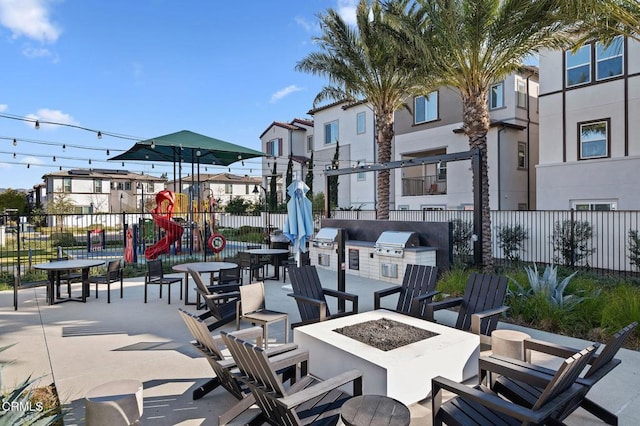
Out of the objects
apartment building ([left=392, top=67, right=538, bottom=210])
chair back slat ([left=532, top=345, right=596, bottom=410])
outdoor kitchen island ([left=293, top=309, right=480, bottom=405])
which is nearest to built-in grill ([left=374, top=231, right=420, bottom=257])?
outdoor kitchen island ([left=293, top=309, right=480, bottom=405])

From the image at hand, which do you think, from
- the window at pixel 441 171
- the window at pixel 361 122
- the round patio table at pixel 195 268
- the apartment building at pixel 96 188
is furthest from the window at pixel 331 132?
the apartment building at pixel 96 188

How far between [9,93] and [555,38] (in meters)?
18.2

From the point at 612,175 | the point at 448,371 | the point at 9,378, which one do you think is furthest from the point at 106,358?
the point at 612,175

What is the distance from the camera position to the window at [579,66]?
14000mm

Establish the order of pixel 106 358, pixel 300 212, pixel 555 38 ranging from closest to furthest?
1. pixel 106 358
2. pixel 300 212
3. pixel 555 38

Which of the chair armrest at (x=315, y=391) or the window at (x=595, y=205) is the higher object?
the window at (x=595, y=205)

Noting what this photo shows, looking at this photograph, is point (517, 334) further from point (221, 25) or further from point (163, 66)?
point (163, 66)

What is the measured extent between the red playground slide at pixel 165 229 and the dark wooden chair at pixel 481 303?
35.9 ft

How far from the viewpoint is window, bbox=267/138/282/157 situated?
31.8m

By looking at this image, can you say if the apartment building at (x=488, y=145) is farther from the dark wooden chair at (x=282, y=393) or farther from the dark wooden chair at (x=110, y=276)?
the dark wooden chair at (x=282, y=393)

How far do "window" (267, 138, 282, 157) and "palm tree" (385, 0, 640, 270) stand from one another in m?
21.0

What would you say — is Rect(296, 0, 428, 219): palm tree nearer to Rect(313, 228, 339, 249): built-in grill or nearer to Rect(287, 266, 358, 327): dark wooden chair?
Rect(313, 228, 339, 249): built-in grill

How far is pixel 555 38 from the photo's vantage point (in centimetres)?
988

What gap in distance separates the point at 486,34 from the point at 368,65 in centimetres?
532
